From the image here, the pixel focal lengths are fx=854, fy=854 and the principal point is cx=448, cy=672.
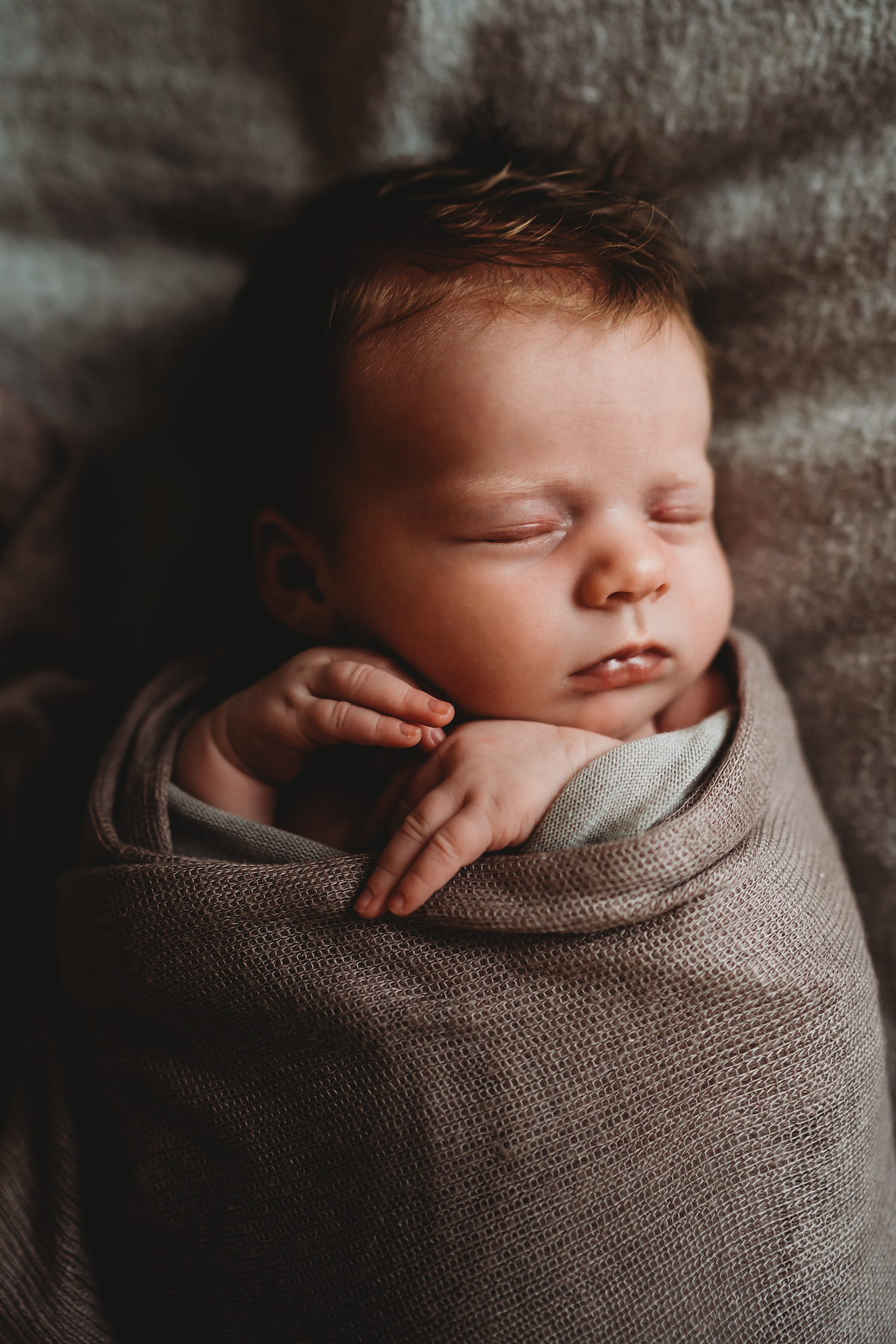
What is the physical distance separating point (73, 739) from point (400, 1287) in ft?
2.47

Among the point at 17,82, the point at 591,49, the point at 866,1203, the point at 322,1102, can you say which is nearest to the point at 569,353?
the point at 591,49

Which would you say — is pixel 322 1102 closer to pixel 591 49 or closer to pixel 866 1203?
pixel 866 1203

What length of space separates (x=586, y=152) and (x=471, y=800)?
84cm

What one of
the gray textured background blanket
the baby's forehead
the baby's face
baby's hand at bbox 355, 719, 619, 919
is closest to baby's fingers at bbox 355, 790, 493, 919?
baby's hand at bbox 355, 719, 619, 919

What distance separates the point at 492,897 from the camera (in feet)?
2.35

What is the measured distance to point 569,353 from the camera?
82 centimetres

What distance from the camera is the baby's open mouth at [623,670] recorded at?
0.84 metres

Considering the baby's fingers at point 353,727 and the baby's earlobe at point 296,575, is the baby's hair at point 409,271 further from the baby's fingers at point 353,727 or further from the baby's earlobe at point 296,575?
the baby's fingers at point 353,727

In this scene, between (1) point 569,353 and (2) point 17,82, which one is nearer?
(1) point 569,353

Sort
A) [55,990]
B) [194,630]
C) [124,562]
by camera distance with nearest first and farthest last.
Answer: [55,990], [194,630], [124,562]

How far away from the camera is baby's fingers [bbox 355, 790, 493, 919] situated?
708 mm

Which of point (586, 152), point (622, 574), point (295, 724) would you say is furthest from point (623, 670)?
point (586, 152)

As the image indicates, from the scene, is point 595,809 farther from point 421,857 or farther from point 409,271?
point 409,271

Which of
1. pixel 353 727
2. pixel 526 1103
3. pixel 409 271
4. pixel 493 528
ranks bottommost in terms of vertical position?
pixel 526 1103
